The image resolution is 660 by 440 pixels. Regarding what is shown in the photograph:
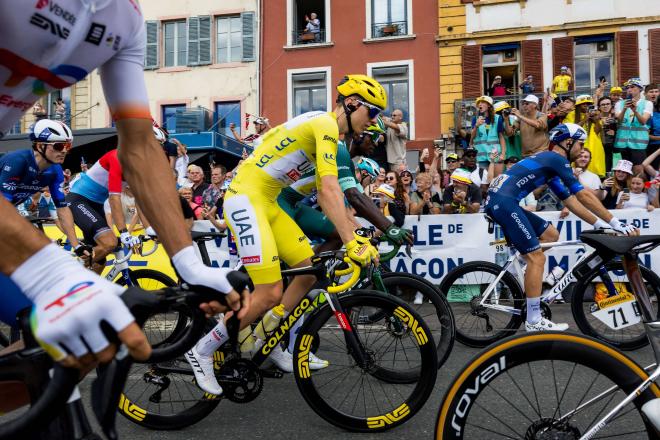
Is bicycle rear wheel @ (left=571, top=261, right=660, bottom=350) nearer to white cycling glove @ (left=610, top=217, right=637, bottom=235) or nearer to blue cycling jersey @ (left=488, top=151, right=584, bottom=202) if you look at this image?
white cycling glove @ (left=610, top=217, right=637, bottom=235)

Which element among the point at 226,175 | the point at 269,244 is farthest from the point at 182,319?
the point at 226,175

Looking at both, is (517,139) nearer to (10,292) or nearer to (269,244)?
(269,244)

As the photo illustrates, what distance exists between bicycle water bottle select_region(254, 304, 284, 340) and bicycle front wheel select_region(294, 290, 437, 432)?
0.30m

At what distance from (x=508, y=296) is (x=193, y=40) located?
69.3 feet

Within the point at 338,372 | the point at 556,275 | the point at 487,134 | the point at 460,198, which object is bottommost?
the point at 338,372

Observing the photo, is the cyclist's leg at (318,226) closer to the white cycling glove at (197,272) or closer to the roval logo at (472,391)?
the roval logo at (472,391)

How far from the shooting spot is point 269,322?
143 inches

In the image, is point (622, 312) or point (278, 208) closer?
point (622, 312)

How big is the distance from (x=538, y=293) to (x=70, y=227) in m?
4.65

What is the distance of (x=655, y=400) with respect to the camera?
1.80m

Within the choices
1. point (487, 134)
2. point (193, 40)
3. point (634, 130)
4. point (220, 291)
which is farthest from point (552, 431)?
point (193, 40)

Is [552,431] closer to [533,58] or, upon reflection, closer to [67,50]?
[67,50]

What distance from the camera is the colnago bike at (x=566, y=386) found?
1.86 m

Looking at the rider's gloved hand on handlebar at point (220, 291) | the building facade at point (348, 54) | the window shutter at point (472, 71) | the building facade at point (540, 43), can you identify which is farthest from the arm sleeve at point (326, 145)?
the window shutter at point (472, 71)
